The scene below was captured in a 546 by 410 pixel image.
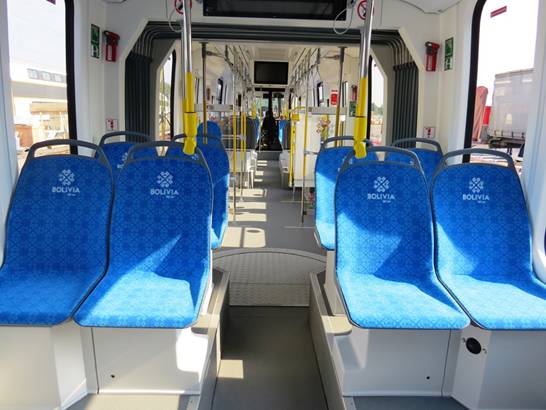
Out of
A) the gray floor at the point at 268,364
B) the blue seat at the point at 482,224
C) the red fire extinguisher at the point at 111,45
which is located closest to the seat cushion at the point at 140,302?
the gray floor at the point at 268,364

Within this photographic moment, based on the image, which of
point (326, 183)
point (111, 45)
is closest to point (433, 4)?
point (326, 183)

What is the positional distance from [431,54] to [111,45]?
2914mm

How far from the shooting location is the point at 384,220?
2.32 meters

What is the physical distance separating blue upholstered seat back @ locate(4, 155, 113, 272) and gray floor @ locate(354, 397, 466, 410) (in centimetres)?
151

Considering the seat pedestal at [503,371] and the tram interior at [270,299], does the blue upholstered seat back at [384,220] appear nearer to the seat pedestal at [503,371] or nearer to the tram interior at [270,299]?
the tram interior at [270,299]

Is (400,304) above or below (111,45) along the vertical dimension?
below

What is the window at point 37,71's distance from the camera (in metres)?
2.63

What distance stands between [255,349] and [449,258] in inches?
52.4

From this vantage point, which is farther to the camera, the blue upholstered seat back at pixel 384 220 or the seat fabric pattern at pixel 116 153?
the seat fabric pattern at pixel 116 153

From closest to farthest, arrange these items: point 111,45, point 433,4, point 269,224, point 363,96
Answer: point 363,96
point 433,4
point 111,45
point 269,224

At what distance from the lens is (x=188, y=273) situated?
228 centimetres

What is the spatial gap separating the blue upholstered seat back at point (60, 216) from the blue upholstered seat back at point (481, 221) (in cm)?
190

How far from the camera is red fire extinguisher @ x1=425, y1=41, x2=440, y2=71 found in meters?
3.88

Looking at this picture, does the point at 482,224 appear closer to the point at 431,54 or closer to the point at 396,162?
the point at 396,162
